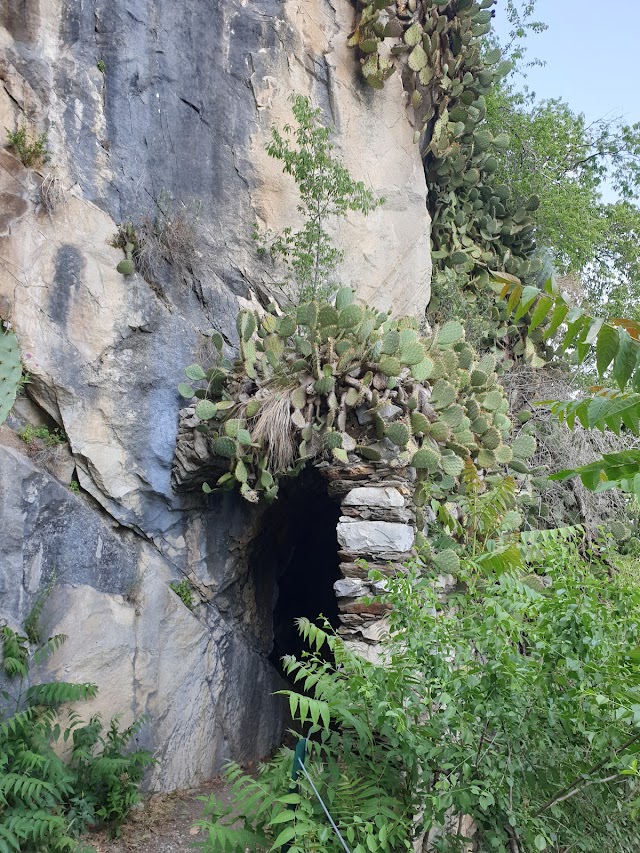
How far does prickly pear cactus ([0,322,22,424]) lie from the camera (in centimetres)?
536

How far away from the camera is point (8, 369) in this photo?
5531 millimetres

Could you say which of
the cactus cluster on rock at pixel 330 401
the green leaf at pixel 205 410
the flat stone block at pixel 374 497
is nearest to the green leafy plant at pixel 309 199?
the cactus cluster on rock at pixel 330 401

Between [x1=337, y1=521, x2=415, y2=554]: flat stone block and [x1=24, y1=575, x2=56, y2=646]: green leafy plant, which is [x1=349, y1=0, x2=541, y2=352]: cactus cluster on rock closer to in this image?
[x1=337, y1=521, x2=415, y2=554]: flat stone block

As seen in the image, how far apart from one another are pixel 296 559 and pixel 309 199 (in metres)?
3.94

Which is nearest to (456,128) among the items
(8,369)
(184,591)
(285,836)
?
(8,369)

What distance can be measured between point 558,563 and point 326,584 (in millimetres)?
6047

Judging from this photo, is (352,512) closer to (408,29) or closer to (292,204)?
(292,204)

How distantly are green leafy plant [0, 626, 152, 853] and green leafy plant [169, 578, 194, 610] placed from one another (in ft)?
3.58

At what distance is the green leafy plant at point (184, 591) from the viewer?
6.17 meters

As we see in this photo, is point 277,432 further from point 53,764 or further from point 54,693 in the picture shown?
point 53,764

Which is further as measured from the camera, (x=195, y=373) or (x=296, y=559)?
(x=296, y=559)

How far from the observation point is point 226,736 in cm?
642

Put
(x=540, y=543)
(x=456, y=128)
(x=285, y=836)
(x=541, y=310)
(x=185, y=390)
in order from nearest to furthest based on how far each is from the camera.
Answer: (x=541, y=310) < (x=285, y=836) < (x=540, y=543) < (x=185, y=390) < (x=456, y=128)

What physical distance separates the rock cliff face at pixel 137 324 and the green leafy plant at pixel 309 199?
11.2 inches
